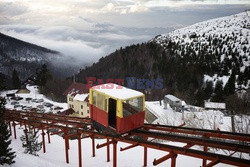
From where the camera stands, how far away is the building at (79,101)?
5259 centimetres

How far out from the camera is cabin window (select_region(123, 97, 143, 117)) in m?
11.9

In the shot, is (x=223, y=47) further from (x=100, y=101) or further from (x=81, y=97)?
(x=100, y=101)

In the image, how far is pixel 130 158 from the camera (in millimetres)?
17062

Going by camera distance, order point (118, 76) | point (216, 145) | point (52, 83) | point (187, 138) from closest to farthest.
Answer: point (216, 145)
point (187, 138)
point (52, 83)
point (118, 76)

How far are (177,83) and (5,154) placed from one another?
76628 millimetres

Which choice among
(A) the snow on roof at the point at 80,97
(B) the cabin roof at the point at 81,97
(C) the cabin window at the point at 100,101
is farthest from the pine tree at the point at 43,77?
(C) the cabin window at the point at 100,101

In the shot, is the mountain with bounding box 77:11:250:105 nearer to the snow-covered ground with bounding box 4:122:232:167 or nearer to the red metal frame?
the snow-covered ground with bounding box 4:122:232:167

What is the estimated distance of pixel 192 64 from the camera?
95500 millimetres

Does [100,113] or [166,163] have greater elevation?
[100,113]

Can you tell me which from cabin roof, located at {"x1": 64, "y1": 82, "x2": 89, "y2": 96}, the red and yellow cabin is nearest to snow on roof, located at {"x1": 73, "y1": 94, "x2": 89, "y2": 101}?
cabin roof, located at {"x1": 64, "y1": 82, "x2": 89, "y2": 96}

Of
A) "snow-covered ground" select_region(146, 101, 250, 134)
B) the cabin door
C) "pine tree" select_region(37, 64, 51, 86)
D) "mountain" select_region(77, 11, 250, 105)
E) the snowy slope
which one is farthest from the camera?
"pine tree" select_region(37, 64, 51, 86)

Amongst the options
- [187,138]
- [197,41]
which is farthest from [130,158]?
[197,41]

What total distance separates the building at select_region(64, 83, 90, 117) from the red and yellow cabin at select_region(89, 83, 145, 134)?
127 ft

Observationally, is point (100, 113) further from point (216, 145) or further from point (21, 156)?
point (21, 156)
